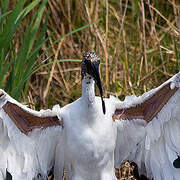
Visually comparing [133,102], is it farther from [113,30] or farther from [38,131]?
[113,30]

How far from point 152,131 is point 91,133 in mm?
387

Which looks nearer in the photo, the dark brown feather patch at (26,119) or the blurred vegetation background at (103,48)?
the dark brown feather patch at (26,119)

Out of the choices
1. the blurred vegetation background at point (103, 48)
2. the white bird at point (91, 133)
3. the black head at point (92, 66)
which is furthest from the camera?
the blurred vegetation background at point (103, 48)

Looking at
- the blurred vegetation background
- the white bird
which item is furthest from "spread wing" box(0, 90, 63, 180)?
the blurred vegetation background

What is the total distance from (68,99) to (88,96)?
140 centimetres

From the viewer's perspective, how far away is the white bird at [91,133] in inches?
119

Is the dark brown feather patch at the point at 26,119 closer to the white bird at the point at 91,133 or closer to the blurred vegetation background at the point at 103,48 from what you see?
the white bird at the point at 91,133

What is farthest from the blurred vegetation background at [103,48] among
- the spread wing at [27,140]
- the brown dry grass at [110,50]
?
the spread wing at [27,140]

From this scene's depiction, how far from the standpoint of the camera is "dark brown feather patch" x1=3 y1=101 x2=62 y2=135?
2939mm

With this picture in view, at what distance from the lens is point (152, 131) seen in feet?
10.6

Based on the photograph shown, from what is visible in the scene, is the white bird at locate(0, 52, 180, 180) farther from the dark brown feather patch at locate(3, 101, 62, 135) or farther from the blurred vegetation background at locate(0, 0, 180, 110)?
the blurred vegetation background at locate(0, 0, 180, 110)

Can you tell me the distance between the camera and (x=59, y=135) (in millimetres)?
3197

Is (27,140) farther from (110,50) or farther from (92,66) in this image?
(110,50)

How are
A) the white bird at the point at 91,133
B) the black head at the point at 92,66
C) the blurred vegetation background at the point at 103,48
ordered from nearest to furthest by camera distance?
the black head at the point at 92,66
the white bird at the point at 91,133
the blurred vegetation background at the point at 103,48
